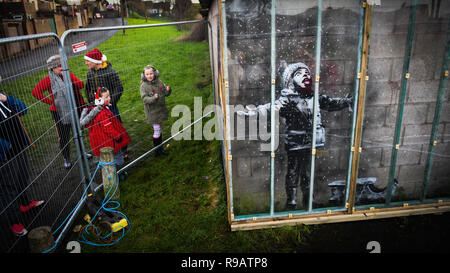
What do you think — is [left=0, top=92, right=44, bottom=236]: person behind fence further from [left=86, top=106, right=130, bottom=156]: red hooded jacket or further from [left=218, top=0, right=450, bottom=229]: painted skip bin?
[left=218, top=0, right=450, bottom=229]: painted skip bin

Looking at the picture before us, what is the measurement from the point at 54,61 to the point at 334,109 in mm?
3331

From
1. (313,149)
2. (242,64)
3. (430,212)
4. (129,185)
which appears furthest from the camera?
(129,185)

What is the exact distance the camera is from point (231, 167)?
371 centimetres

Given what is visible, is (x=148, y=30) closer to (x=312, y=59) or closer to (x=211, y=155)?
(x=211, y=155)

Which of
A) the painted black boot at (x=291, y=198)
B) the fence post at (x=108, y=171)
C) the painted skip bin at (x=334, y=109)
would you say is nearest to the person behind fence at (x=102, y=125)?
the fence post at (x=108, y=171)

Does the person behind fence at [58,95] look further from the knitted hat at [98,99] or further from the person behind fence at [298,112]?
the person behind fence at [298,112]

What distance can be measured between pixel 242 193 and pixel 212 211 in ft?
2.30


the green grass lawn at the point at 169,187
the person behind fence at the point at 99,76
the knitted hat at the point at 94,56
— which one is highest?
the knitted hat at the point at 94,56

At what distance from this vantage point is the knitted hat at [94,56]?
4621 mm

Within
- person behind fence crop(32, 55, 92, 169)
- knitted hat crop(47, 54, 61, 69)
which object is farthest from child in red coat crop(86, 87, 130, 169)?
knitted hat crop(47, 54, 61, 69)

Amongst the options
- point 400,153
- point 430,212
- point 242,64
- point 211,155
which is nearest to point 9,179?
point 242,64

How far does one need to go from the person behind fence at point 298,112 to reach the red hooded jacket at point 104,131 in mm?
2249

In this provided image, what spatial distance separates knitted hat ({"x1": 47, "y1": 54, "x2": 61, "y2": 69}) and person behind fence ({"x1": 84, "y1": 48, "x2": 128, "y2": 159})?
0.64 metres

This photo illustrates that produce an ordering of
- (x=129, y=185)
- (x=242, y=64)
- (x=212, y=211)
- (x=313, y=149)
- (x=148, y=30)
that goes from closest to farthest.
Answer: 1. (x=242, y=64)
2. (x=313, y=149)
3. (x=212, y=211)
4. (x=129, y=185)
5. (x=148, y=30)
